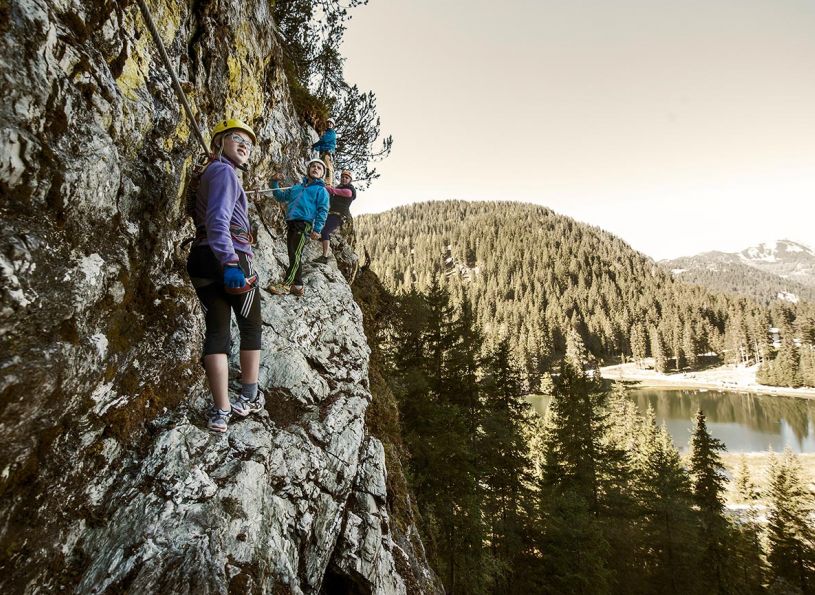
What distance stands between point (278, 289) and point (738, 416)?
94.3 meters

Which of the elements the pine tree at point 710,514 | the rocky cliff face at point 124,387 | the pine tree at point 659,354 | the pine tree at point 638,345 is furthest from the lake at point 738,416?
the rocky cliff face at point 124,387

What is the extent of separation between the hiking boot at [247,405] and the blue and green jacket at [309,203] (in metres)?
4.05

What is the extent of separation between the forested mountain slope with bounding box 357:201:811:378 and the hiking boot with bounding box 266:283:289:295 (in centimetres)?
7364

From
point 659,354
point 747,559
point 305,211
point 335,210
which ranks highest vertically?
point 335,210

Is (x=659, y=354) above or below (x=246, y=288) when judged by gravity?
below

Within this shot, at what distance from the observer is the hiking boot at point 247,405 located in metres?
4.16

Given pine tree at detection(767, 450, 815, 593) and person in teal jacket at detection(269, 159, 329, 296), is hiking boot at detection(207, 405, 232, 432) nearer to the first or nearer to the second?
person in teal jacket at detection(269, 159, 329, 296)

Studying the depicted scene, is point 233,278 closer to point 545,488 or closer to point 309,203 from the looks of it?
point 309,203

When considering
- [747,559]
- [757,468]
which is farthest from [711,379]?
[747,559]

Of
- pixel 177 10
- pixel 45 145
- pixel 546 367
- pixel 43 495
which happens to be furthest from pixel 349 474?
pixel 546 367

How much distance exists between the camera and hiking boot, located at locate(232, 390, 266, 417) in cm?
416

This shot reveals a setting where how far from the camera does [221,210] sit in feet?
11.9

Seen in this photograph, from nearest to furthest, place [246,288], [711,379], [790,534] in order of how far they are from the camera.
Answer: [246,288]
[790,534]
[711,379]

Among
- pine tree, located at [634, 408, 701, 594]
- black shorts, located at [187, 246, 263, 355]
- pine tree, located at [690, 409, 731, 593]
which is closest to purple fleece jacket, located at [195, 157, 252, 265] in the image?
black shorts, located at [187, 246, 263, 355]
